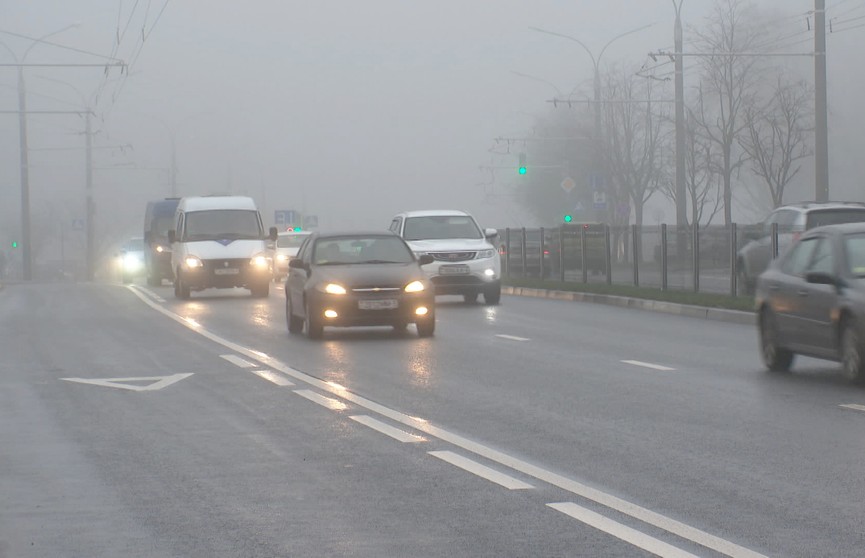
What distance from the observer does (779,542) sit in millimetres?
6922

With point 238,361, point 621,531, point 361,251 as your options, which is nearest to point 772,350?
point 238,361

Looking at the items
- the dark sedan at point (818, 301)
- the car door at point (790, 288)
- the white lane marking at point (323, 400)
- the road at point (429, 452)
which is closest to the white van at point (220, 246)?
the road at point (429, 452)

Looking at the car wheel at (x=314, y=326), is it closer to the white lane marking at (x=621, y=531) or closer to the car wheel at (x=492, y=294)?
the car wheel at (x=492, y=294)

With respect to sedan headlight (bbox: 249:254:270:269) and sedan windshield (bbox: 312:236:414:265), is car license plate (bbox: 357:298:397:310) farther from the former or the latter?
sedan headlight (bbox: 249:254:270:269)

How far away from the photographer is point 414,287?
2092cm

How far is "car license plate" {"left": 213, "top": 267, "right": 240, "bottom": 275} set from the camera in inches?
1363

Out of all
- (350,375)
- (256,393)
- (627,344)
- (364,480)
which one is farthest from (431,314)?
(364,480)

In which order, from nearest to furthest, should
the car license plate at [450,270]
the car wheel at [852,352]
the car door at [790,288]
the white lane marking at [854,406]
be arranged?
the white lane marking at [854,406], the car wheel at [852,352], the car door at [790,288], the car license plate at [450,270]

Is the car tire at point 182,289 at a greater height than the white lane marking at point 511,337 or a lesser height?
greater

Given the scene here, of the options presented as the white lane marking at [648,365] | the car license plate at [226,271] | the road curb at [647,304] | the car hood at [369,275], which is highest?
the car hood at [369,275]

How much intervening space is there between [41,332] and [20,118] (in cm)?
5052

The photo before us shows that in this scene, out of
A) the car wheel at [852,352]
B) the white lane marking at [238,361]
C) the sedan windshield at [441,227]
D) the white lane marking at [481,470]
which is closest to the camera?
the white lane marking at [481,470]

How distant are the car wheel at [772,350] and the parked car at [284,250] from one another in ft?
113

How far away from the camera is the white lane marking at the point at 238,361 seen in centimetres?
1681
